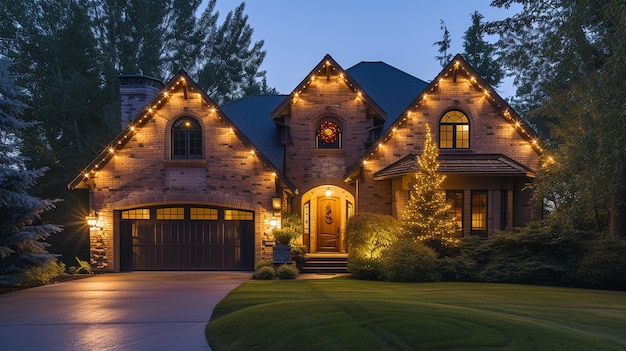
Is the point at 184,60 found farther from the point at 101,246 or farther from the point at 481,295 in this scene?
the point at 481,295

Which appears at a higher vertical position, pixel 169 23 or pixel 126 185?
pixel 169 23

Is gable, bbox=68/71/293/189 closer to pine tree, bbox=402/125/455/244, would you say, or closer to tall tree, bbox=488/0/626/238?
pine tree, bbox=402/125/455/244

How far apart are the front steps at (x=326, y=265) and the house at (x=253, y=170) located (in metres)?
1.75

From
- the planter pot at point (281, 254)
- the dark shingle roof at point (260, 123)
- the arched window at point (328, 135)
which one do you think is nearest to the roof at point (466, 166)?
the arched window at point (328, 135)

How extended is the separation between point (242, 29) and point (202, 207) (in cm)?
2335

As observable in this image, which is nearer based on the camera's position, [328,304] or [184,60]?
[328,304]

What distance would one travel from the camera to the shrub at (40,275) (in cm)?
1314

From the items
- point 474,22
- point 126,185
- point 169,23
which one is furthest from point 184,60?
point 474,22

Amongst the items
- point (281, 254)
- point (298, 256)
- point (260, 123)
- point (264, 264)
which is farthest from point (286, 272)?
point (260, 123)

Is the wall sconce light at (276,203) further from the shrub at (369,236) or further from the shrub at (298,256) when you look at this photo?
the shrub at (369,236)

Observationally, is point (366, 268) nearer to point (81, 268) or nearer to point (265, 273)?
point (265, 273)

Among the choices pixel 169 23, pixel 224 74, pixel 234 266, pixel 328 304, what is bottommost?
pixel 234 266

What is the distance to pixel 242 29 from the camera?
3584 centimetres

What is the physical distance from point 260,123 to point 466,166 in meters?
9.79
